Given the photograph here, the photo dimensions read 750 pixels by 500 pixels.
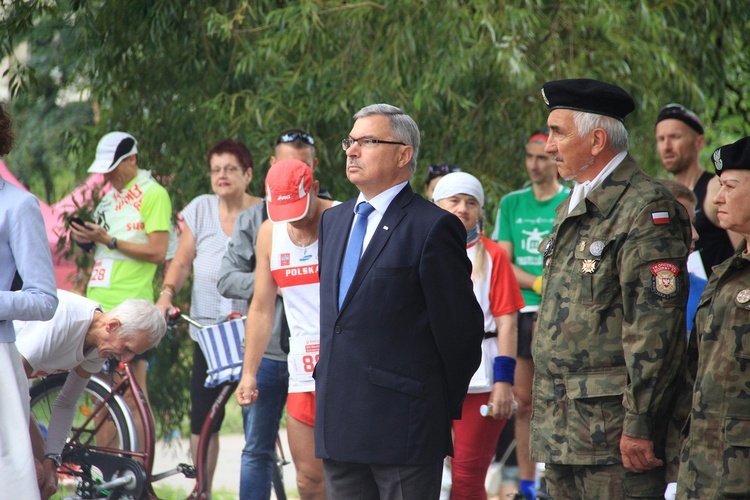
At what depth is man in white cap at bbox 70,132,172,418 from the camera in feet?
21.9

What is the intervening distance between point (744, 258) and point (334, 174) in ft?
15.3

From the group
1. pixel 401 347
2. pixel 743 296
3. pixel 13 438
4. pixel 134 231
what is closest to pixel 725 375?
pixel 743 296

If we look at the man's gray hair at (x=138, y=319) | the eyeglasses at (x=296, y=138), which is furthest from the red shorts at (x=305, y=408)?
the eyeglasses at (x=296, y=138)

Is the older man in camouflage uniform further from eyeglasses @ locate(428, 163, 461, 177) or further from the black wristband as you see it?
the black wristband

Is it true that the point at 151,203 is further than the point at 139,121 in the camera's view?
No

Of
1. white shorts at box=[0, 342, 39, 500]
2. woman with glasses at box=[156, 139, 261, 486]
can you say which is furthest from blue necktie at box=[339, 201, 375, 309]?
woman with glasses at box=[156, 139, 261, 486]

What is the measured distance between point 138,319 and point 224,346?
0.82 meters

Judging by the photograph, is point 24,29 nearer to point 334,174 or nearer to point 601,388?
point 334,174

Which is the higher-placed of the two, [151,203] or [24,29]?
[24,29]

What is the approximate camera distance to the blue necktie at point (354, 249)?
4.10 meters

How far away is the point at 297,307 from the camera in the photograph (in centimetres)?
514

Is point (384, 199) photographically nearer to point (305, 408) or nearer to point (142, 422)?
point (305, 408)

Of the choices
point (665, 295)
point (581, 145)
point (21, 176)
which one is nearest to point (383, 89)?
point (581, 145)

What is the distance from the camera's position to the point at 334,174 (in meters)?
7.89
